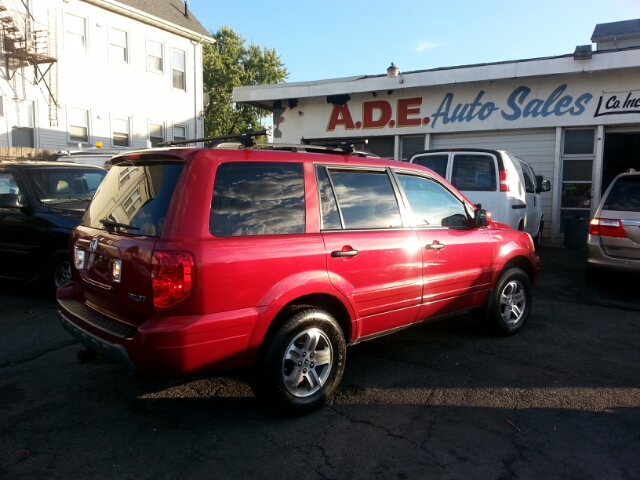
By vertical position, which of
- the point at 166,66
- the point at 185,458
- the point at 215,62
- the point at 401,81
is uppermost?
the point at 215,62

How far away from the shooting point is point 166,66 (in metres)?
21.5

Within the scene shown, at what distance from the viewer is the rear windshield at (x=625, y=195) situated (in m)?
7.24

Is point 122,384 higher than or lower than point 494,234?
lower

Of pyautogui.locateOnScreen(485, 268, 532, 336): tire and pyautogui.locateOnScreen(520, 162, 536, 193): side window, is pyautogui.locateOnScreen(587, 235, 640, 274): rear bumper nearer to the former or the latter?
pyautogui.locateOnScreen(485, 268, 532, 336): tire

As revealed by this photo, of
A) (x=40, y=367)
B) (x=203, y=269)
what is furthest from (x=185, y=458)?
(x=40, y=367)

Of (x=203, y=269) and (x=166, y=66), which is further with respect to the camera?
(x=166, y=66)

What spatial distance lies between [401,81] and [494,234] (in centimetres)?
942

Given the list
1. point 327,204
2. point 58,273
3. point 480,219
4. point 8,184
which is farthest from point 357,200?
point 8,184

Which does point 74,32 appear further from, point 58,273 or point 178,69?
point 58,273

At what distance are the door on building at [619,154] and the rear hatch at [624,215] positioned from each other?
23.1ft

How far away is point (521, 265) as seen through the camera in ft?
19.0

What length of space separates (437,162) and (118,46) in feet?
49.0

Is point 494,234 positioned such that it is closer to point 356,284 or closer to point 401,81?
point 356,284

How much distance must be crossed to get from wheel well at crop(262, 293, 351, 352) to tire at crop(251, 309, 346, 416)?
0.05 metres
